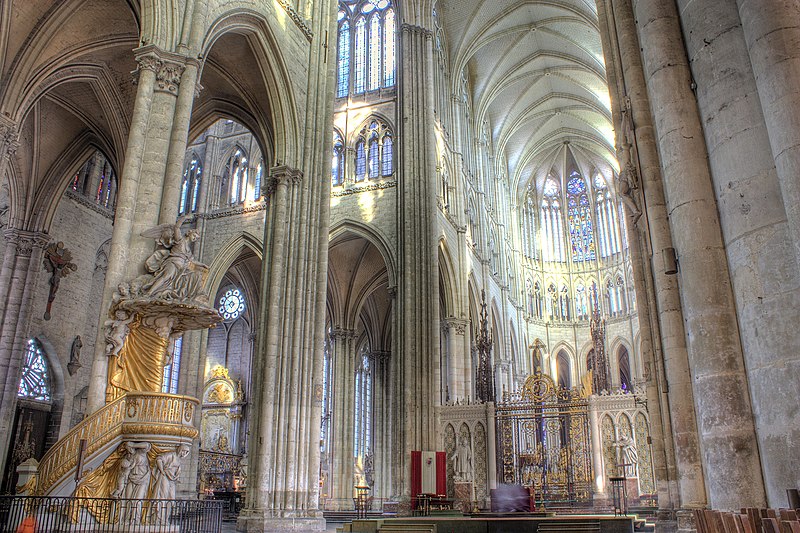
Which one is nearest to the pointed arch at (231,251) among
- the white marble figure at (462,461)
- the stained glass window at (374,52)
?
the stained glass window at (374,52)

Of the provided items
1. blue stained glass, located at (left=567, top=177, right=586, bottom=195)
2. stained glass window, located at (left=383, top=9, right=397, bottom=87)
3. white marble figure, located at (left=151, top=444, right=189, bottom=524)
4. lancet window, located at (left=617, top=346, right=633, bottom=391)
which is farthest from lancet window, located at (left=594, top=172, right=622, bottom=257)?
white marble figure, located at (left=151, top=444, right=189, bottom=524)

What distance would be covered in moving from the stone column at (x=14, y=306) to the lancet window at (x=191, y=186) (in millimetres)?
7795

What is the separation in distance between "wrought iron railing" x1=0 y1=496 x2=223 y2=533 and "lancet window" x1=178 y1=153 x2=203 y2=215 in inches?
769

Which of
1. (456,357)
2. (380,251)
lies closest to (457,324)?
(456,357)

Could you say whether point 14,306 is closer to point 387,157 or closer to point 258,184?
point 258,184

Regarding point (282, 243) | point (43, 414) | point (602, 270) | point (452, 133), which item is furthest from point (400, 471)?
point (602, 270)

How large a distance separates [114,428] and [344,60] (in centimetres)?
2114

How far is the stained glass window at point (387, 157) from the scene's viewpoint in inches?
Answer: 962

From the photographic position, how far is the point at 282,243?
1579 cm

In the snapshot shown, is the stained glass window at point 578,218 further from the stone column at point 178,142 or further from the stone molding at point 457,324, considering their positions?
the stone column at point 178,142

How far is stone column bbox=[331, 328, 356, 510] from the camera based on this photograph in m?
24.8

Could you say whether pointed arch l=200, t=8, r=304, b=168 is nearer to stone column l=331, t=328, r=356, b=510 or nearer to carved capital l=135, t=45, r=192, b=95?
carved capital l=135, t=45, r=192, b=95

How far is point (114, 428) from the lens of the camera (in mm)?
8586

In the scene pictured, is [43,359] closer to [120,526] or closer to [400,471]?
[400,471]
